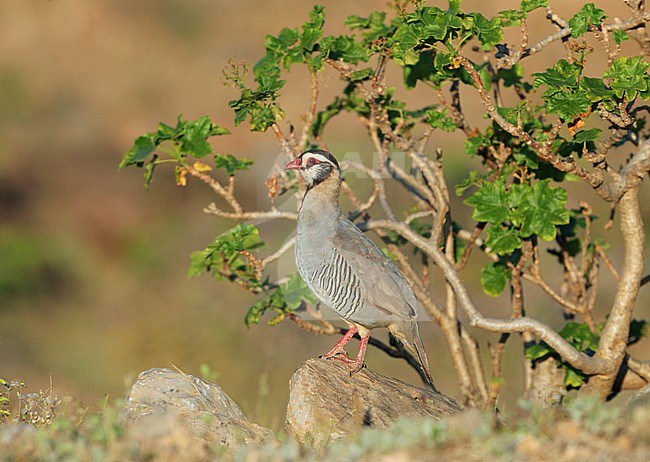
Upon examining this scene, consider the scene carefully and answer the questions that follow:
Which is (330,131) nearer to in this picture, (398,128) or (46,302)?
(46,302)

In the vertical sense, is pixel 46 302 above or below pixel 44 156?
below

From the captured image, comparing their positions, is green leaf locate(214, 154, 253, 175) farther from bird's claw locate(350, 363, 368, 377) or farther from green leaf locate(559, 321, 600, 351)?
green leaf locate(559, 321, 600, 351)

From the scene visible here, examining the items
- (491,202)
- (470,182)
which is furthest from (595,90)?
(470,182)

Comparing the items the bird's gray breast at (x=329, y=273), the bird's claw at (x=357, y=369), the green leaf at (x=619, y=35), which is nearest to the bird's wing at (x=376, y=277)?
the bird's gray breast at (x=329, y=273)

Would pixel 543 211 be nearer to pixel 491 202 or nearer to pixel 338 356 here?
pixel 491 202

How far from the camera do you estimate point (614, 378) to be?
8.54 metres

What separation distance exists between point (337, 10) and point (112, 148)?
777cm

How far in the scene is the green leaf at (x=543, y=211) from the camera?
7812mm

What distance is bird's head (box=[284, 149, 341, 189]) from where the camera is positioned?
8.14 m

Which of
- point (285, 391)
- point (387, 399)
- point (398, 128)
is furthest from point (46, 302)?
point (387, 399)

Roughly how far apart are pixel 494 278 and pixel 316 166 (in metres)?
1.93

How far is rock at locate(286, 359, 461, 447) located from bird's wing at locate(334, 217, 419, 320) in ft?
1.77

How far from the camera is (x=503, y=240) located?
26.0ft

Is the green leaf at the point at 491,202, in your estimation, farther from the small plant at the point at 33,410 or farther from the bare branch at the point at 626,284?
the small plant at the point at 33,410
